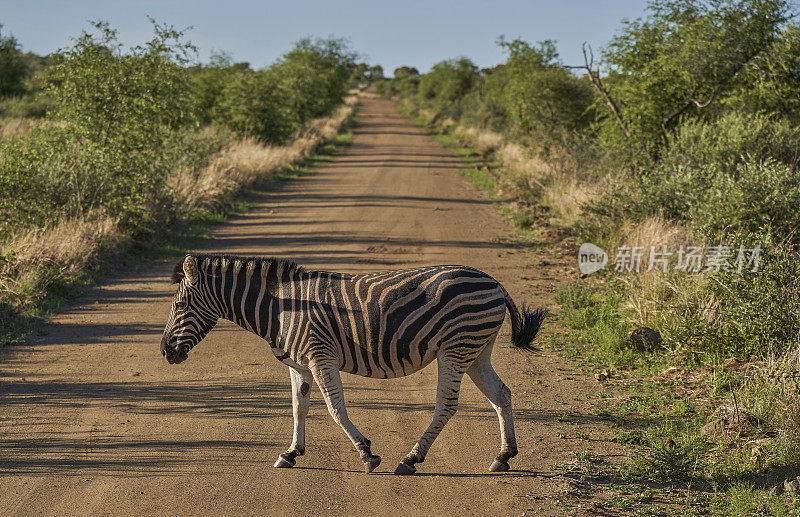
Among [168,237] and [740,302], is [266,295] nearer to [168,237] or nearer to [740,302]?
[740,302]

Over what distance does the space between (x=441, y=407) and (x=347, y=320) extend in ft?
2.96

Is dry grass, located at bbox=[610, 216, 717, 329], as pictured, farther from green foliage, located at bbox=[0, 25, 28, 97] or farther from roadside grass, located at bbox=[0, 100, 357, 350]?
green foliage, located at bbox=[0, 25, 28, 97]

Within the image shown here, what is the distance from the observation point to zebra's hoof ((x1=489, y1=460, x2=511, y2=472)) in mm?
5199

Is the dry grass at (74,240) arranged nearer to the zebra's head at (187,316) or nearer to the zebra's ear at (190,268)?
the zebra's head at (187,316)

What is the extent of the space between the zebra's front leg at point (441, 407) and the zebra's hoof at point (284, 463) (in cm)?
76

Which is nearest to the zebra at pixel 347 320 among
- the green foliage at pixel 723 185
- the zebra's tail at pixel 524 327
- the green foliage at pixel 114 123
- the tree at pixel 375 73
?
the zebra's tail at pixel 524 327

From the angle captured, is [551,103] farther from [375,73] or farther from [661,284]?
[375,73]

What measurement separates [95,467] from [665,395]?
16.0 ft

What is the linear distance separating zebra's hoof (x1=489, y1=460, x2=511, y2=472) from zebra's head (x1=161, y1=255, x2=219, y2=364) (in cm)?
231

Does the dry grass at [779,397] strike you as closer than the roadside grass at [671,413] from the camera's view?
No

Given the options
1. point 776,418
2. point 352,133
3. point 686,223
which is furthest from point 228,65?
point 776,418

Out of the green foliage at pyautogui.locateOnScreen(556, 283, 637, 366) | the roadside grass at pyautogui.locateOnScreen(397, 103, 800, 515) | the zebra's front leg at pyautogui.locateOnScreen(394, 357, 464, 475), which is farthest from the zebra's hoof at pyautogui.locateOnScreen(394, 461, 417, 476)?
the green foliage at pyautogui.locateOnScreen(556, 283, 637, 366)

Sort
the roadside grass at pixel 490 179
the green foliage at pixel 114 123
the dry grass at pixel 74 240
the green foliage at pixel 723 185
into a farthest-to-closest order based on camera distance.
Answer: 1. the roadside grass at pixel 490 179
2. the green foliage at pixel 114 123
3. the green foliage at pixel 723 185
4. the dry grass at pixel 74 240

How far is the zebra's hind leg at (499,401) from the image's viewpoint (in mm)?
5219
